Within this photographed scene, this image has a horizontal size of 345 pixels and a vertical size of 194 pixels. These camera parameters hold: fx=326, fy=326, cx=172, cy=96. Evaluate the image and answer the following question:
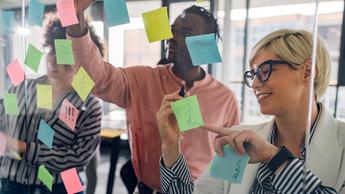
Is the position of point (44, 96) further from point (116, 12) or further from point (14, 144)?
point (116, 12)

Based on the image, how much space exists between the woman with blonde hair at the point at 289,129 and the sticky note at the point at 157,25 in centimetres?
29

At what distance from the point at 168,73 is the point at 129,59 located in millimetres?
158

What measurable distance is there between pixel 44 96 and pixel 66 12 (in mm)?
381

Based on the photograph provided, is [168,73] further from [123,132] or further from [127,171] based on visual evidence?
[127,171]

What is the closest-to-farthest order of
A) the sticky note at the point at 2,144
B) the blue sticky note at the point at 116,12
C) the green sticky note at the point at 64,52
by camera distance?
the blue sticky note at the point at 116,12 < the green sticky note at the point at 64,52 < the sticky note at the point at 2,144

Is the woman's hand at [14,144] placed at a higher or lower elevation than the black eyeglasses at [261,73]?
lower

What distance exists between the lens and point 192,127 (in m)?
1.01

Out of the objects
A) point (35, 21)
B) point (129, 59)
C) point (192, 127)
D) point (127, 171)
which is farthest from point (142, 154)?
point (35, 21)

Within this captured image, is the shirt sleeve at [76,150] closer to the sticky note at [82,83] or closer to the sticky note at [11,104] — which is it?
the sticky note at [82,83]

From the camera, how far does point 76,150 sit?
4.26ft

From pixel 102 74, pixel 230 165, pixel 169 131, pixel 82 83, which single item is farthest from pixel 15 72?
pixel 230 165

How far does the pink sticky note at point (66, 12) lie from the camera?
3.89 ft

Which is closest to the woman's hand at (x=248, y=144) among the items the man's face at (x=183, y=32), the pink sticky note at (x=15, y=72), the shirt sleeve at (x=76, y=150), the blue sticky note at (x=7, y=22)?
the man's face at (x=183, y=32)

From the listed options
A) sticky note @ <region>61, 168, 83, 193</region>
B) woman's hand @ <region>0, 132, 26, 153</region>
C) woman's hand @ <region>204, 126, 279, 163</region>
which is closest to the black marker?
woman's hand @ <region>204, 126, 279, 163</region>
